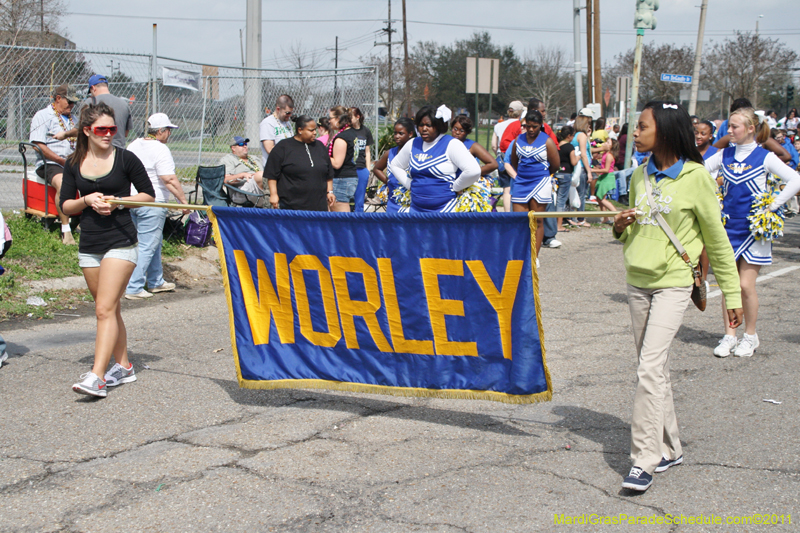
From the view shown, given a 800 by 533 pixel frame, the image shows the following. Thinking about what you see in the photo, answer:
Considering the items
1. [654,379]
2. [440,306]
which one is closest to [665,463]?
[654,379]

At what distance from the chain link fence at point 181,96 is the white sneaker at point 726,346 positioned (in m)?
7.84

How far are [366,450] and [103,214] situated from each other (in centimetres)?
232

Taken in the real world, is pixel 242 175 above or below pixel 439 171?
above

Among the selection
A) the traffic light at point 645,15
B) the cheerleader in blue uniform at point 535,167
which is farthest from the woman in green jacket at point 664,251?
the traffic light at point 645,15

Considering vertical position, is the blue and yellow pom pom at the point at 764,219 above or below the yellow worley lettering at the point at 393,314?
above

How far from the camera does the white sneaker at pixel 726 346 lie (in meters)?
6.12

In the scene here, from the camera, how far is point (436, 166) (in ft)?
21.1

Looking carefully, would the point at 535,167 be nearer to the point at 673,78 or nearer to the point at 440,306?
the point at 440,306

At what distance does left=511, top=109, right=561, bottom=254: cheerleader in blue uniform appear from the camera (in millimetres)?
9625

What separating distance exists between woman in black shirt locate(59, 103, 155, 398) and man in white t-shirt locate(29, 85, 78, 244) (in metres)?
4.23

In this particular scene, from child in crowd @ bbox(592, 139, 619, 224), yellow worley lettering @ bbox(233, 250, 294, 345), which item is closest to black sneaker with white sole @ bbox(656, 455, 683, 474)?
yellow worley lettering @ bbox(233, 250, 294, 345)

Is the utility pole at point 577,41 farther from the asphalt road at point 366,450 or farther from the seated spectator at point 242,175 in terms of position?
the asphalt road at point 366,450

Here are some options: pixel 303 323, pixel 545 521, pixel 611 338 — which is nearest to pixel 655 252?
pixel 545 521

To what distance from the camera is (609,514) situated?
3.47 metres
